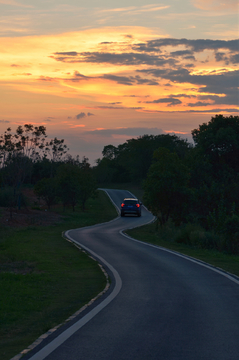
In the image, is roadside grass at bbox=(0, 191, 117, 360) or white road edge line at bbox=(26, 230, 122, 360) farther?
roadside grass at bbox=(0, 191, 117, 360)

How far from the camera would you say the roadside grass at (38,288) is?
6.98 meters

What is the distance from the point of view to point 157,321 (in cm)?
711

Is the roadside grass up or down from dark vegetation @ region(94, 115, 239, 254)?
down

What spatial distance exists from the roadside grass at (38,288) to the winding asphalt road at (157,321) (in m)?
0.51

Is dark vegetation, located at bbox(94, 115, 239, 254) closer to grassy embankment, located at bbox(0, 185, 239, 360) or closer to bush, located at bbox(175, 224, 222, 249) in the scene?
bush, located at bbox(175, 224, 222, 249)

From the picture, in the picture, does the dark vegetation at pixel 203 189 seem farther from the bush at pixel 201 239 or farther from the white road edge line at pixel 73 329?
the white road edge line at pixel 73 329

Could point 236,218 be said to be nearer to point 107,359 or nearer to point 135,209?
point 107,359

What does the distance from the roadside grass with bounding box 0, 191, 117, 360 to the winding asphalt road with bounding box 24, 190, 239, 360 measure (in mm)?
509

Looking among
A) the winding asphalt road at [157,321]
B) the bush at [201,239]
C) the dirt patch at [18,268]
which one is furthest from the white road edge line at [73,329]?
the bush at [201,239]

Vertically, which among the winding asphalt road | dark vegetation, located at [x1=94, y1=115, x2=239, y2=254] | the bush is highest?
dark vegetation, located at [x1=94, y1=115, x2=239, y2=254]

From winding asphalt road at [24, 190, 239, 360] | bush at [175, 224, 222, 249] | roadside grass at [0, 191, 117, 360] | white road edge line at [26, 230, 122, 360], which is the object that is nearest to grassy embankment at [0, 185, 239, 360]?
roadside grass at [0, 191, 117, 360]

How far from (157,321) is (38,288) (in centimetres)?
442

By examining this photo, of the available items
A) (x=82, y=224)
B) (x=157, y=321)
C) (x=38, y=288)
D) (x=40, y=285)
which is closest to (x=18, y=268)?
(x=40, y=285)

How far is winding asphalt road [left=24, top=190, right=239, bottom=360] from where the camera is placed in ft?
17.9
